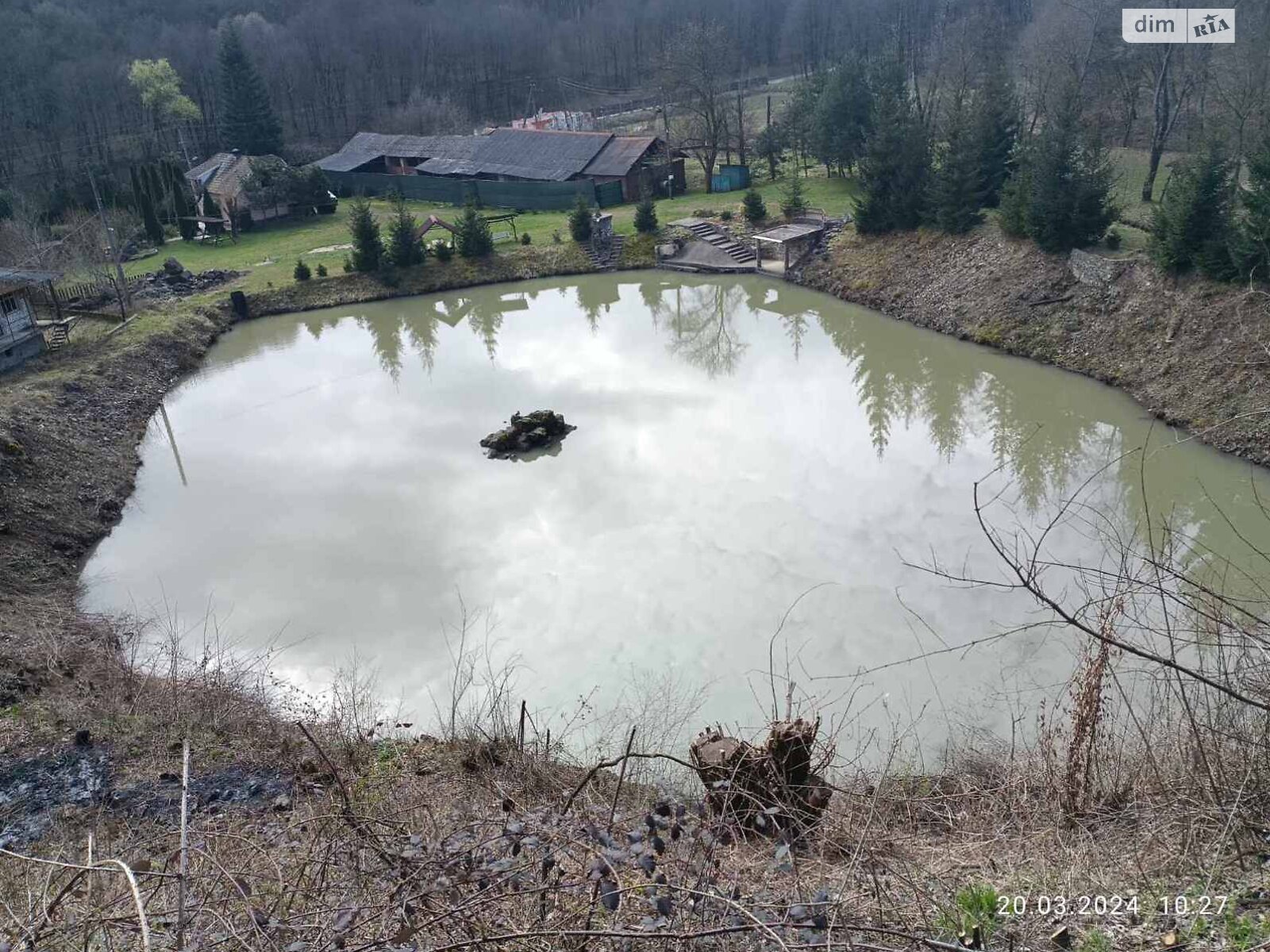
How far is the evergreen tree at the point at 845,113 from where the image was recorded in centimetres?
2997

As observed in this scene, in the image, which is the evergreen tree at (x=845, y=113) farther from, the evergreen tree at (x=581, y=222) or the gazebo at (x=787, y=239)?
the evergreen tree at (x=581, y=222)

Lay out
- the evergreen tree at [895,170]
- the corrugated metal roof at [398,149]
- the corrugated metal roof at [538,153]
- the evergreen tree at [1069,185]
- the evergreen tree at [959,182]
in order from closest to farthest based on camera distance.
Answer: the evergreen tree at [1069,185] < the evergreen tree at [959,182] < the evergreen tree at [895,170] < the corrugated metal roof at [538,153] < the corrugated metal roof at [398,149]

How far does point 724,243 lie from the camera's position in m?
26.8

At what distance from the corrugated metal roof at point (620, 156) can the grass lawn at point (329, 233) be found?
144cm

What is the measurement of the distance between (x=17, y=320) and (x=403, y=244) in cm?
1031

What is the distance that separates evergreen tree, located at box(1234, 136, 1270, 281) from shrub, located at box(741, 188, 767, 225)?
44.7ft

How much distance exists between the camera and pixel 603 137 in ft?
109

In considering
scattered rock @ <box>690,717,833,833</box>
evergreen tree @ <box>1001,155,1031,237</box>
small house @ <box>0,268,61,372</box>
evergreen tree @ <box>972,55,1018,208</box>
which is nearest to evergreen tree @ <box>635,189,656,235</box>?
evergreen tree @ <box>972,55,1018,208</box>

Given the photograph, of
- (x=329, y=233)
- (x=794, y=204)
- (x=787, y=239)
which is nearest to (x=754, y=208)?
(x=794, y=204)

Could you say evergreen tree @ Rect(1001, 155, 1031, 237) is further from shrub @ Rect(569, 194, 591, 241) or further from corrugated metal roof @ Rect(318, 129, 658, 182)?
corrugated metal roof @ Rect(318, 129, 658, 182)

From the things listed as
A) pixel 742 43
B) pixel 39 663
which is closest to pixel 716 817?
pixel 39 663

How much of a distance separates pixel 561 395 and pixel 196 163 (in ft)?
111

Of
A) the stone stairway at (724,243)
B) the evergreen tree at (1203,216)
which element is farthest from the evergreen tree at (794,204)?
the evergreen tree at (1203,216)

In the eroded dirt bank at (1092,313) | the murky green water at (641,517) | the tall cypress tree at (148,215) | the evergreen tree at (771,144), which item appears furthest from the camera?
the evergreen tree at (771,144)
